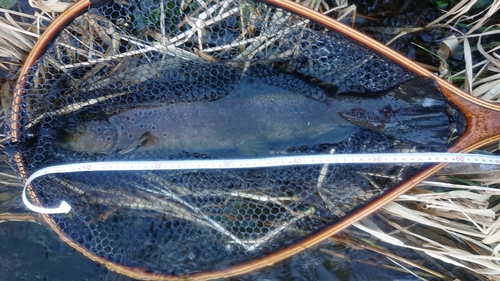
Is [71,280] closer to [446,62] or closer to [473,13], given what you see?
[446,62]

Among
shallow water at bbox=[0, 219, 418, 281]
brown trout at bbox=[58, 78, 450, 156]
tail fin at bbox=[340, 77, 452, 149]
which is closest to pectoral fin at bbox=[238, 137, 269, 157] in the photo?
brown trout at bbox=[58, 78, 450, 156]

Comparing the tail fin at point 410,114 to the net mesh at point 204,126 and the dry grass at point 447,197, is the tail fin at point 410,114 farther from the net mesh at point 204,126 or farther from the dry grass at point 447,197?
the dry grass at point 447,197

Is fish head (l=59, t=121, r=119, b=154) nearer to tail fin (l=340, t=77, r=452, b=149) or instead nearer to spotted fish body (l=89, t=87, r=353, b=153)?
spotted fish body (l=89, t=87, r=353, b=153)

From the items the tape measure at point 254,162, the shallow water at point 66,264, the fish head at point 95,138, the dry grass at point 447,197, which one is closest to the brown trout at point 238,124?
the fish head at point 95,138

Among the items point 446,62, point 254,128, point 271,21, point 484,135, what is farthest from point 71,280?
point 446,62

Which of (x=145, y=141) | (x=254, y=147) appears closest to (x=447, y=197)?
(x=254, y=147)

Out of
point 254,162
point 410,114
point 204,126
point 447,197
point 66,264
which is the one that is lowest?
point 66,264

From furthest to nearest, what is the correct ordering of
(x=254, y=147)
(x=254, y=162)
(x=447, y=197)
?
(x=447, y=197) → (x=254, y=147) → (x=254, y=162)

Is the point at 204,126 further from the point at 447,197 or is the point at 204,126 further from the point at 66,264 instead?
the point at 447,197
